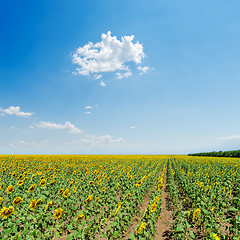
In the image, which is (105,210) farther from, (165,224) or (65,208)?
(165,224)

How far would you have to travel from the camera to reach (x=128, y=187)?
993 cm

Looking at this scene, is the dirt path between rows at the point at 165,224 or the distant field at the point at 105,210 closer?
the distant field at the point at 105,210

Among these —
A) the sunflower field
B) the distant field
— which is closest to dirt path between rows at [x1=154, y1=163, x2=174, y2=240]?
the distant field

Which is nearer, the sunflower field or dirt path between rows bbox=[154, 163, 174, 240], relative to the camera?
the sunflower field

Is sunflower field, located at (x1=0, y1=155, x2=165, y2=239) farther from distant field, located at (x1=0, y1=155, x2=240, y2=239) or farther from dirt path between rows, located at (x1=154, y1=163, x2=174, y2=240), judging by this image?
dirt path between rows, located at (x1=154, y1=163, x2=174, y2=240)

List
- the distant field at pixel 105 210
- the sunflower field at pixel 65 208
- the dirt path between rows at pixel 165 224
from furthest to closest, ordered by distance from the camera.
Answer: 1. the dirt path between rows at pixel 165 224
2. the distant field at pixel 105 210
3. the sunflower field at pixel 65 208

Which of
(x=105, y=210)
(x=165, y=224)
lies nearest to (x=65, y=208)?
(x=105, y=210)

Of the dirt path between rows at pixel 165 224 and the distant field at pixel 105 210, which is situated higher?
the distant field at pixel 105 210

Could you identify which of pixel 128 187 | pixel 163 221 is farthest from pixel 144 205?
pixel 163 221

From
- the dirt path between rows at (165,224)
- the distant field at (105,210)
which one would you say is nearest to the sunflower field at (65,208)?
the distant field at (105,210)

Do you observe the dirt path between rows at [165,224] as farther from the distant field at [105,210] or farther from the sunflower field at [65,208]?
the sunflower field at [65,208]

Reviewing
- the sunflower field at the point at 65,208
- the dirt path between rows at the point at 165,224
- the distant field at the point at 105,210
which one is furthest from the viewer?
the dirt path between rows at the point at 165,224

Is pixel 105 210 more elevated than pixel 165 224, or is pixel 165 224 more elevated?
pixel 105 210

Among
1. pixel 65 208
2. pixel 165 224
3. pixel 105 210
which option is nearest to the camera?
pixel 65 208
